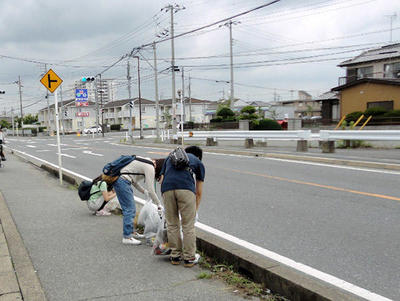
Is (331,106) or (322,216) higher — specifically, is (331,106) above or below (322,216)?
above

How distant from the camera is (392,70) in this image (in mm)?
30766

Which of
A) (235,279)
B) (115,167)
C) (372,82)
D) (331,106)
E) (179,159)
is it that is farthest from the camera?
(331,106)

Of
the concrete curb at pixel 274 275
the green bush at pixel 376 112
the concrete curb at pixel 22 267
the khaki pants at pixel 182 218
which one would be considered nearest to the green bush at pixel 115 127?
the green bush at pixel 376 112

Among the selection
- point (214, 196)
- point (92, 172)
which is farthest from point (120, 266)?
point (92, 172)

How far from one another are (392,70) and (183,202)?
32.2 metres

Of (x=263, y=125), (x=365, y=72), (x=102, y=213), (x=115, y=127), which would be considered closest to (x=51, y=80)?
(x=102, y=213)

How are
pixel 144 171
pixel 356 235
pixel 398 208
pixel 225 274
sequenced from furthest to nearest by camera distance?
pixel 398 208 → pixel 356 235 → pixel 144 171 → pixel 225 274

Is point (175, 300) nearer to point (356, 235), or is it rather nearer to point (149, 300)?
point (149, 300)

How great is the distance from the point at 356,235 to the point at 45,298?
4071 mm

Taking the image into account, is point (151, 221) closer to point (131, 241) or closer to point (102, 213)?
point (131, 241)

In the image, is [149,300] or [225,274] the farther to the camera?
[225,274]

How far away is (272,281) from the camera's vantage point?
359cm

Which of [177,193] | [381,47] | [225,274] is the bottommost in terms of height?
[225,274]

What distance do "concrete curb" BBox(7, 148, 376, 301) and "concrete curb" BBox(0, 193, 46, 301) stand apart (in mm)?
1951
